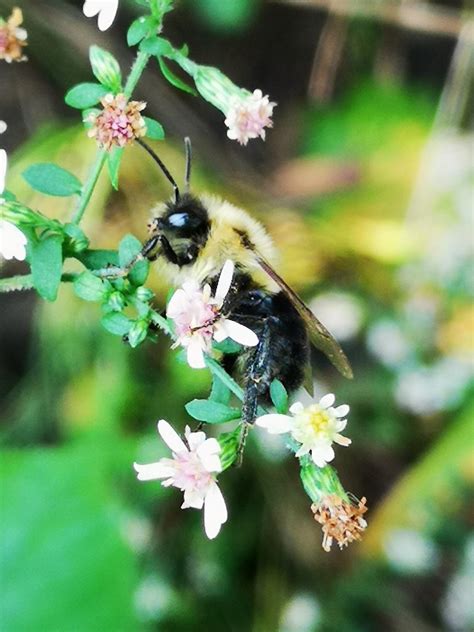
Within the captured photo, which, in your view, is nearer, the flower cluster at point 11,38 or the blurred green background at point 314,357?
the flower cluster at point 11,38

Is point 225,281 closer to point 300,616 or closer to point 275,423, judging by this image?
point 275,423

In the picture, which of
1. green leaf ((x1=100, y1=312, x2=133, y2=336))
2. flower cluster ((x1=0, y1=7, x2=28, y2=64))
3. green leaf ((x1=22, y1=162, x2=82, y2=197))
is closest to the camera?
green leaf ((x1=100, y1=312, x2=133, y2=336))

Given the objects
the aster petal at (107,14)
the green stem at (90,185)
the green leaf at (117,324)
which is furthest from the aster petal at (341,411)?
the aster petal at (107,14)

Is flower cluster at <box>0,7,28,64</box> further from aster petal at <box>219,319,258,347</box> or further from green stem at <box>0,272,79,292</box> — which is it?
aster petal at <box>219,319,258,347</box>

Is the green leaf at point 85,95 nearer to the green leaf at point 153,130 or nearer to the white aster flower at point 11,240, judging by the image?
the green leaf at point 153,130

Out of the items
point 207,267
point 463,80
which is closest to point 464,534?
point 463,80

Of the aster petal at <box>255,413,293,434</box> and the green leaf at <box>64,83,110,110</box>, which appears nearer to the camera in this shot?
the aster petal at <box>255,413,293,434</box>

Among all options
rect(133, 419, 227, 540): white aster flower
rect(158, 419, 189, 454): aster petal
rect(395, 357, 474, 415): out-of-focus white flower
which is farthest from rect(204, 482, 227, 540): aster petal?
rect(395, 357, 474, 415): out-of-focus white flower
